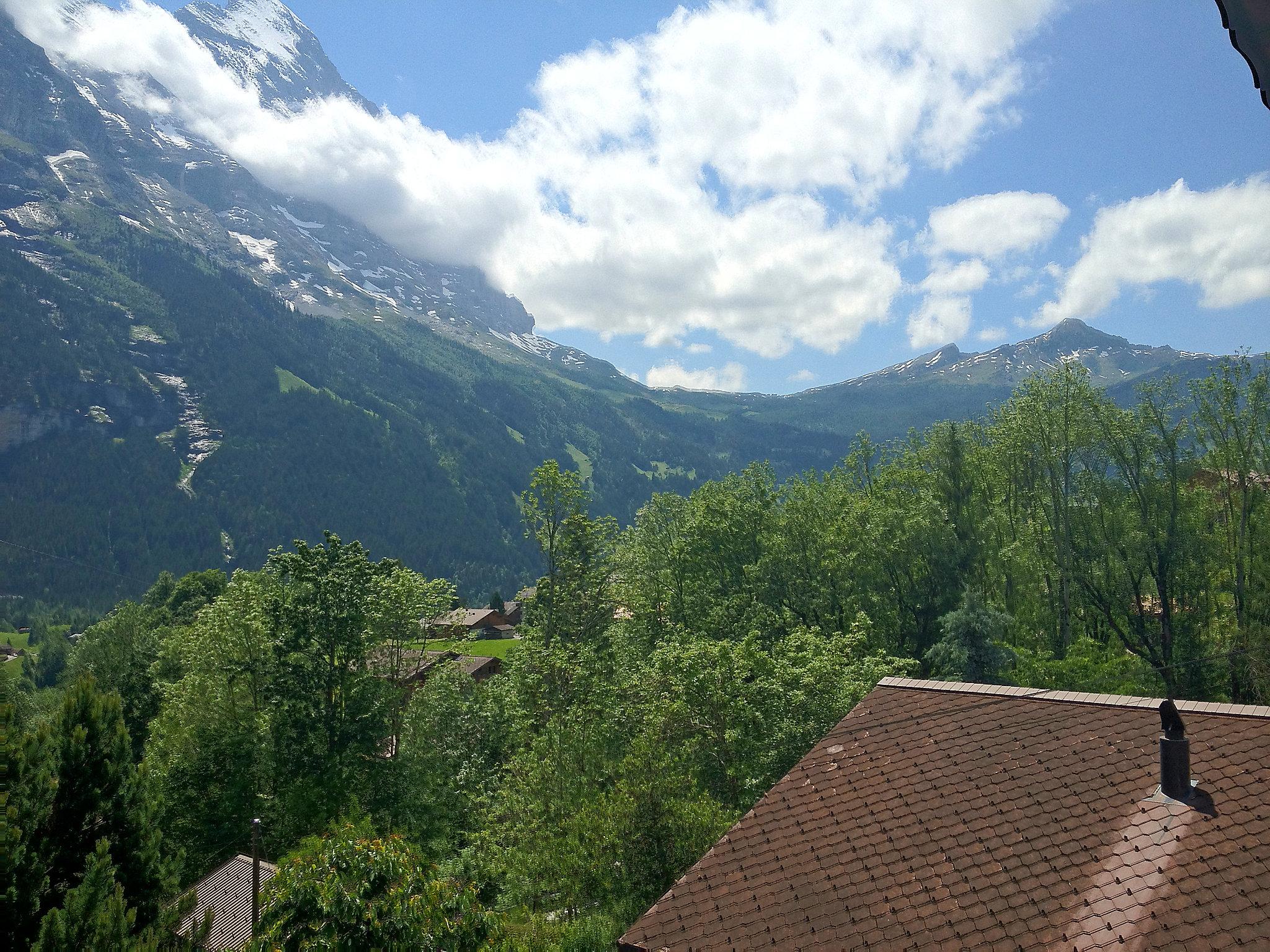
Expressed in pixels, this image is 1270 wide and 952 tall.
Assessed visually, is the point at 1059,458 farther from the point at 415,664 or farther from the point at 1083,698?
the point at 415,664

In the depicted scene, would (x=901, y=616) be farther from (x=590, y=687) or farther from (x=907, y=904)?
(x=907, y=904)

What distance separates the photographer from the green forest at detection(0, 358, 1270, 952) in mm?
16875

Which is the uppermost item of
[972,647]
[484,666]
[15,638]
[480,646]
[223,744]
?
[972,647]

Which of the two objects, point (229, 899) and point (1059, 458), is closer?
point (229, 899)

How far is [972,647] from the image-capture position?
2644cm

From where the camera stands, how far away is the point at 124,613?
215ft

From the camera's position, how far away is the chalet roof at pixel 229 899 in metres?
23.2

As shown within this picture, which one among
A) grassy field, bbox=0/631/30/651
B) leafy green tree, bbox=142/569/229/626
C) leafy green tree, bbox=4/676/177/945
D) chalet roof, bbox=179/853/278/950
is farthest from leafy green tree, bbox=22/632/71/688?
leafy green tree, bbox=4/676/177/945

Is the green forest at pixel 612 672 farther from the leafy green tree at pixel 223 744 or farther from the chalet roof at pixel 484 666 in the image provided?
the chalet roof at pixel 484 666

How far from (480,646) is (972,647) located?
7819 cm

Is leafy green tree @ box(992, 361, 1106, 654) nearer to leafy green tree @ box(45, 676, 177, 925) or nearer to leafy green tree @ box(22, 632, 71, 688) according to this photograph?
leafy green tree @ box(45, 676, 177, 925)

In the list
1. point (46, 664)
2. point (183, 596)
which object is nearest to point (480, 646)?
point (183, 596)

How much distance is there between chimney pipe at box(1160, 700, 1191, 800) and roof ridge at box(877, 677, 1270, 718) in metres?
1.15

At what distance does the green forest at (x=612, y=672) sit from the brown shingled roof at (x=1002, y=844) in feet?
14.5
